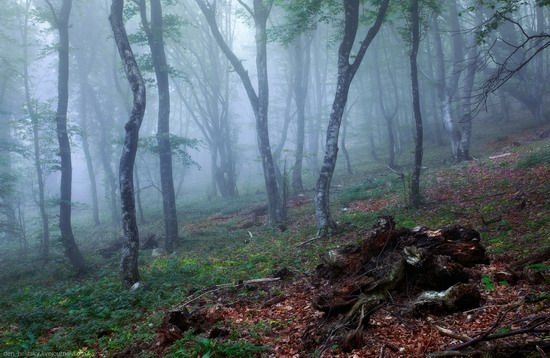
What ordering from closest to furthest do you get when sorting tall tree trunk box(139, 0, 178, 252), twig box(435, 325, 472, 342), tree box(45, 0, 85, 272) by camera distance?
twig box(435, 325, 472, 342), tree box(45, 0, 85, 272), tall tree trunk box(139, 0, 178, 252)

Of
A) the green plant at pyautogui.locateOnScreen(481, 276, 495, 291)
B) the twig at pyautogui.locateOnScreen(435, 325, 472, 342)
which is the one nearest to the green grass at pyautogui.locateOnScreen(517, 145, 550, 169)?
the green plant at pyautogui.locateOnScreen(481, 276, 495, 291)

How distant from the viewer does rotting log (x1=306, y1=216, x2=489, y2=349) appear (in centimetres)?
534

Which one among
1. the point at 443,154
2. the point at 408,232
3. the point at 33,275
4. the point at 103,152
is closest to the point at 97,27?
the point at 103,152

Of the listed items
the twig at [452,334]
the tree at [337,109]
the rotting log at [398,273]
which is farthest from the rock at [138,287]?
the twig at [452,334]

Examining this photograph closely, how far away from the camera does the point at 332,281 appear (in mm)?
7273

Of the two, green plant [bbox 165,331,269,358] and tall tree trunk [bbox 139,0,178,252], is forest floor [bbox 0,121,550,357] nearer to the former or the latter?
green plant [bbox 165,331,269,358]

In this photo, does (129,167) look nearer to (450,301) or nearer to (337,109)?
(337,109)

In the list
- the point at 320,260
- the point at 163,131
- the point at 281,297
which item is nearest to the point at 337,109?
the point at 320,260

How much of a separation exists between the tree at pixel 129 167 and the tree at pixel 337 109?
19.0 feet

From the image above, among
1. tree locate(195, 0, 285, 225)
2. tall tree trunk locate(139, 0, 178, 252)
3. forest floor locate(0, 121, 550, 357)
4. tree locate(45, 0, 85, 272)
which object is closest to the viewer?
forest floor locate(0, 121, 550, 357)

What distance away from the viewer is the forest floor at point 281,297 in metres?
4.88

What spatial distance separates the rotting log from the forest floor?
164 mm

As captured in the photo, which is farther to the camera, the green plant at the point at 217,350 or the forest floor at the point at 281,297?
the green plant at the point at 217,350

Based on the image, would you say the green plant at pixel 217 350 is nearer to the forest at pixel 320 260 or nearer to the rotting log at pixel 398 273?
the forest at pixel 320 260
